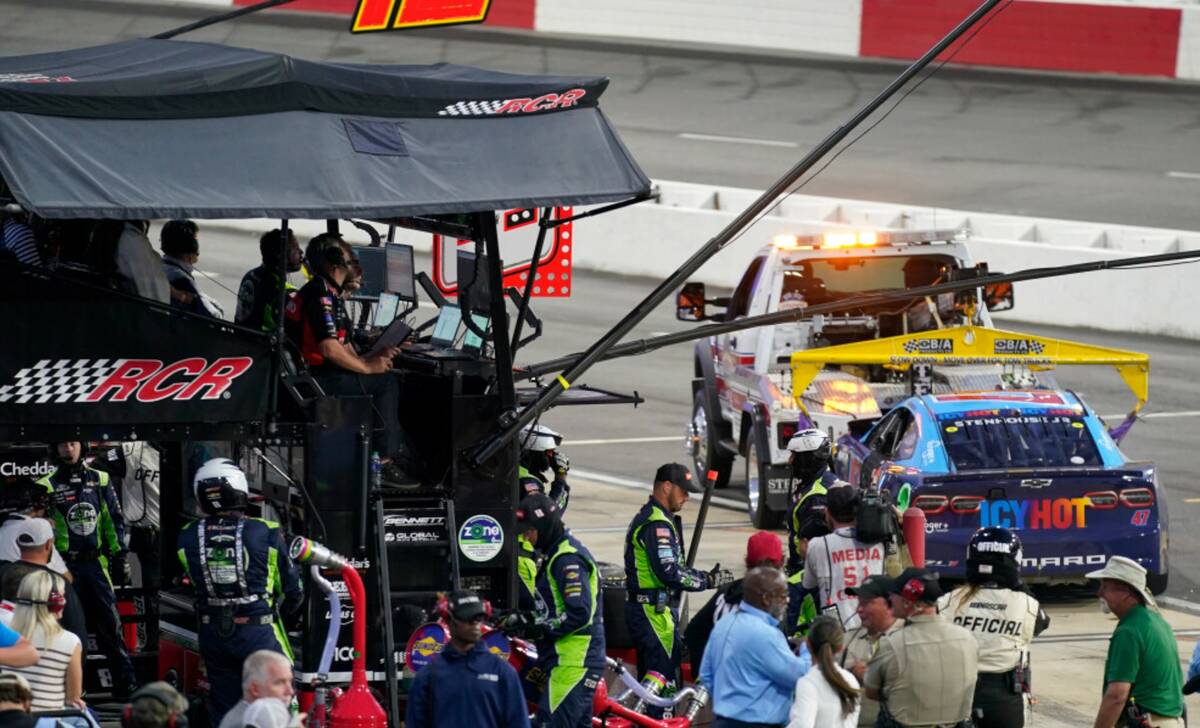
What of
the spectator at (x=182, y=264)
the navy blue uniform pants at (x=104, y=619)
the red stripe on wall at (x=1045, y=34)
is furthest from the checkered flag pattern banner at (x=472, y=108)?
the red stripe on wall at (x=1045, y=34)

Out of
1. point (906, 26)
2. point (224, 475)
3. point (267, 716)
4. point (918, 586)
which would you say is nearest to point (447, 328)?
point (224, 475)

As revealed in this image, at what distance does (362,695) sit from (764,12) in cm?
3371

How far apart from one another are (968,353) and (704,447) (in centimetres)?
460

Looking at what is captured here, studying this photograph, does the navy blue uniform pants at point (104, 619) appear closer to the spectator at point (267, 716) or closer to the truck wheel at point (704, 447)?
the spectator at point (267, 716)

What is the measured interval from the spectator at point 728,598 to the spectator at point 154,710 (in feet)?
11.1

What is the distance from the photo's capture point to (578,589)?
11.5 m

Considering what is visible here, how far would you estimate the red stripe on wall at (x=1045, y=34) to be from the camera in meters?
40.5

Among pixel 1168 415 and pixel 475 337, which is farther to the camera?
pixel 1168 415

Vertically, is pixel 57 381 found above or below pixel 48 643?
above

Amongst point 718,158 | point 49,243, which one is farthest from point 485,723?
point 718,158

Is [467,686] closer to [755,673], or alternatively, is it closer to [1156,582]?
[755,673]

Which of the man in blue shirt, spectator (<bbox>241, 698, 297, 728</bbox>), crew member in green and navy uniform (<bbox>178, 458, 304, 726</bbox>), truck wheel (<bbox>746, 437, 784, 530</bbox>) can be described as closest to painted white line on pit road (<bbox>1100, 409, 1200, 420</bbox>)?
truck wheel (<bbox>746, 437, 784, 530</bbox>)

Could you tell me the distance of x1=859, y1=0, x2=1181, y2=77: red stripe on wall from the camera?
133 feet

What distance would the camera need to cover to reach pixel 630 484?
836 inches
